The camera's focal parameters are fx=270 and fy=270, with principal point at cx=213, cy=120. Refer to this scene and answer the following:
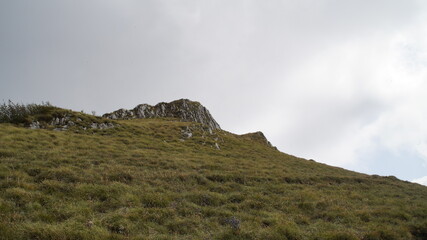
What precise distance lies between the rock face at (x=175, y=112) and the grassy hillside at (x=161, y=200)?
38.1 m

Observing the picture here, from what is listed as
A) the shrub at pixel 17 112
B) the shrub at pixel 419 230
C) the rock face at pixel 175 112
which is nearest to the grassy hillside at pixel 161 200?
the shrub at pixel 419 230

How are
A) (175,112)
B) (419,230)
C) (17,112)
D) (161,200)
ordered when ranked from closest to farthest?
(419,230) → (161,200) → (17,112) → (175,112)

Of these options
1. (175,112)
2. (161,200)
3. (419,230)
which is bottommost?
(161,200)

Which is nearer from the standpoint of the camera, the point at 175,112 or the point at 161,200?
the point at 161,200

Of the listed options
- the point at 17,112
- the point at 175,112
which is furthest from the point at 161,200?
the point at 175,112

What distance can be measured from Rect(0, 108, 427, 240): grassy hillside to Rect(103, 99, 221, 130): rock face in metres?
38.1

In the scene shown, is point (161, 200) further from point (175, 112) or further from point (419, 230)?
point (175, 112)

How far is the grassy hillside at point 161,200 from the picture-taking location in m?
10.8

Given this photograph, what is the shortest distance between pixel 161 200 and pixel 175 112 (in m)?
55.2

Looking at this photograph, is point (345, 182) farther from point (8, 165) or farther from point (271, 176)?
point (8, 165)

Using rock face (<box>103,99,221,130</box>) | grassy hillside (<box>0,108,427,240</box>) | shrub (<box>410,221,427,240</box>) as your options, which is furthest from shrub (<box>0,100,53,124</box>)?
shrub (<box>410,221,427,240</box>)

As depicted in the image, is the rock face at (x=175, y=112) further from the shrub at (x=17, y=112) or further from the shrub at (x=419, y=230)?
the shrub at (x=419, y=230)

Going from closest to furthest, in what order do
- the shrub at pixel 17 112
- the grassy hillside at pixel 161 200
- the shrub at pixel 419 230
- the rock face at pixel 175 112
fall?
1. the grassy hillside at pixel 161 200
2. the shrub at pixel 419 230
3. the shrub at pixel 17 112
4. the rock face at pixel 175 112

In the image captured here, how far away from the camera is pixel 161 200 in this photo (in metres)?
14.1
